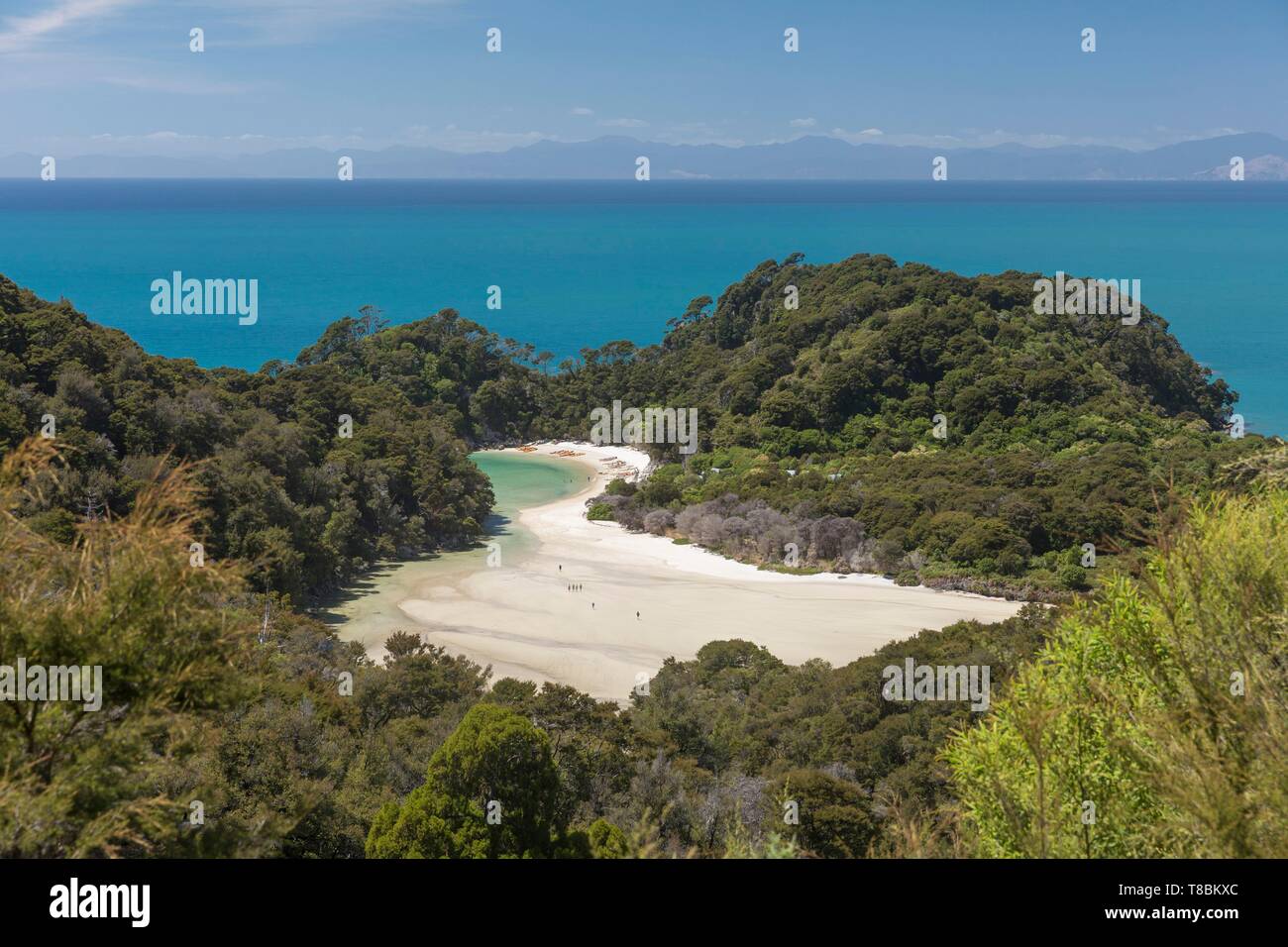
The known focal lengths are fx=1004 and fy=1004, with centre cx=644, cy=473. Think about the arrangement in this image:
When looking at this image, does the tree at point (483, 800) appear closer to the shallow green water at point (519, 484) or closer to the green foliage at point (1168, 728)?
the green foliage at point (1168, 728)

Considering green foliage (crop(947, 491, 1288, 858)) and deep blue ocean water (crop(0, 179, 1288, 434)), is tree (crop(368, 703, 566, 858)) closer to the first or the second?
green foliage (crop(947, 491, 1288, 858))

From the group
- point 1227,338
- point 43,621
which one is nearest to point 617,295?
point 1227,338

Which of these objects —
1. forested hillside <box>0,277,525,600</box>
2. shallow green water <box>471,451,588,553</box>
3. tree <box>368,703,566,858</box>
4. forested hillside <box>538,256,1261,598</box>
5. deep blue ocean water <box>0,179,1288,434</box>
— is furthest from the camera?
deep blue ocean water <box>0,179,1288,434</box>

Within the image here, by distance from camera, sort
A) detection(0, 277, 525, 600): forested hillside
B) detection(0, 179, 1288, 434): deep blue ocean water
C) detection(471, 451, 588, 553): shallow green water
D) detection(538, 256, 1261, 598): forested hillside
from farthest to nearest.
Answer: detection(0, 179, 1288, 434): deep blue ocean water → detection(471, 451, 588, 553): shallow green water → detection(538, 256, 1261, 598): forested hillside → detection(0, 277, 525, 600): forested hillside

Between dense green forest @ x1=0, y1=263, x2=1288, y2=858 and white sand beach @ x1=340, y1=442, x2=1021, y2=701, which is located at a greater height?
dense green forest @ x1=0, y1=263, x2=1288, y2=858

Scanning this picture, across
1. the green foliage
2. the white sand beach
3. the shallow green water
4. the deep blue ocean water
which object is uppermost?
the deep blue ocean water

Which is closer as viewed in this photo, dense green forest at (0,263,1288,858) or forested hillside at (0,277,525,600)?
dense green forest at (0,263,1288,858)

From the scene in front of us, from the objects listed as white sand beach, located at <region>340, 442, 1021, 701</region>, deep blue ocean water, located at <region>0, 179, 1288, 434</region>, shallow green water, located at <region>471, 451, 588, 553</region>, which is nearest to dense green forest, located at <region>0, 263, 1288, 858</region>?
shallow green water, located at <region>471, 451, 588, 553</region>
